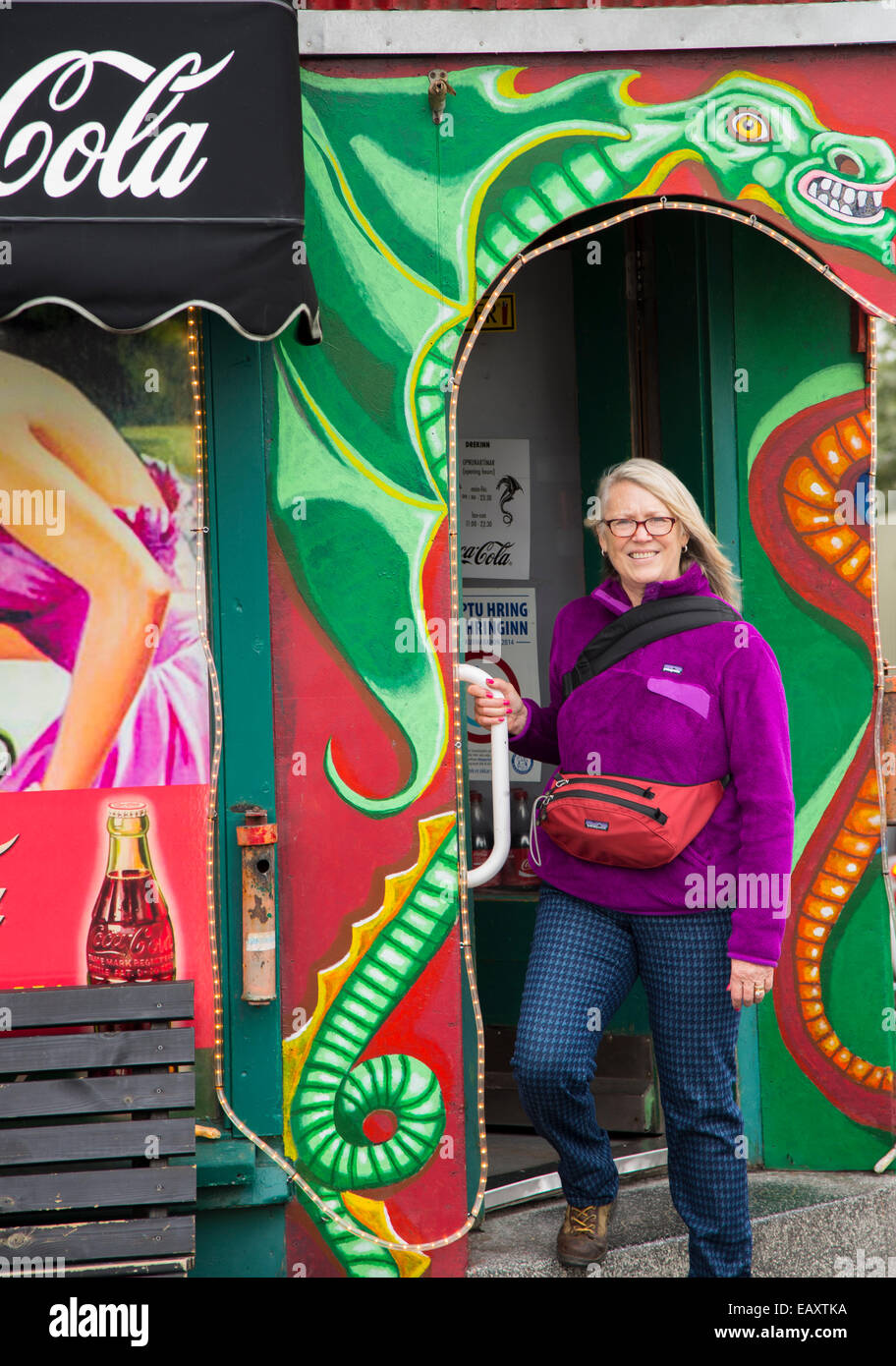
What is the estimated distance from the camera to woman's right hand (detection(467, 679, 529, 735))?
370cm

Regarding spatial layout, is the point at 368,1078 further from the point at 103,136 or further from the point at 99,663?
the point at 103,136

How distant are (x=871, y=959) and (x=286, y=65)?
2.98 metres

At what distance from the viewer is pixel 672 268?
4.65 m

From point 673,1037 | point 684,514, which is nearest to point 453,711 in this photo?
point 684,514

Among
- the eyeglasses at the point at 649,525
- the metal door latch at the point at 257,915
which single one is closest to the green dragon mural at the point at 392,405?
the metal door latch at the point at 257,915

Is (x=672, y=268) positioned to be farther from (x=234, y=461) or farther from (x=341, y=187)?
(x=234, y=461)

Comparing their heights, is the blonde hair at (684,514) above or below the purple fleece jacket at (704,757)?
above

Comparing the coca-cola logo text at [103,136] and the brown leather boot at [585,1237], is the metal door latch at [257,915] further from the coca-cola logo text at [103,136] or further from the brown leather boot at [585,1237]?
the coca-cola logo text at [103,136]

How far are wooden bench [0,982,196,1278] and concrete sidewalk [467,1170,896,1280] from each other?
3.09ft

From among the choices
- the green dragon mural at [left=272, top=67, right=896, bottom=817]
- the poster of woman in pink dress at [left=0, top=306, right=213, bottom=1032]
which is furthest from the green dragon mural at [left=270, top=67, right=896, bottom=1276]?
the poster of woman in pink dress at [left=0, top=306, right=213, bottom=1032]

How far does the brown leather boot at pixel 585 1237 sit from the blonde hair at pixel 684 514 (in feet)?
5.40

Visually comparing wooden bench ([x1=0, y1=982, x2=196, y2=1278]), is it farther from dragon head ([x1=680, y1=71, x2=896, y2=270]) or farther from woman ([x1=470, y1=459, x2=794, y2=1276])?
dragon head ([x1=680, y1=71, x2=896, y2=270])

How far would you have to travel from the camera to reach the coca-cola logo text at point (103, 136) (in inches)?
130

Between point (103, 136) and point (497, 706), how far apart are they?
5.45ft
